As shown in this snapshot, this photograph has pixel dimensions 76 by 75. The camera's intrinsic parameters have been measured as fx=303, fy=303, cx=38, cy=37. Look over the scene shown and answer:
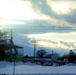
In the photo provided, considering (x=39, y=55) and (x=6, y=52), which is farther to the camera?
(x=39, y=55)

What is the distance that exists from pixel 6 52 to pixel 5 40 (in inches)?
131

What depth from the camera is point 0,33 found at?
80.5m

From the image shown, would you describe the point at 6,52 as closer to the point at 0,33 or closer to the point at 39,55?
the point at 0,33

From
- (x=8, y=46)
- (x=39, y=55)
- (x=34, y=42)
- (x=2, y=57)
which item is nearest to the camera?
(x=8, y=46)

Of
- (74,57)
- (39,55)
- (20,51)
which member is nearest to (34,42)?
(74,57)

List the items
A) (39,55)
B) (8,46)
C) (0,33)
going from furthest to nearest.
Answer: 1. (39,55)
2. (0,33)
3. (8,46)

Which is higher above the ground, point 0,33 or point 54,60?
point 0,33

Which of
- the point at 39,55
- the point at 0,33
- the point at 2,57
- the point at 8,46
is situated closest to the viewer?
the point at 8,46

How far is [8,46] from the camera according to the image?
69.2m

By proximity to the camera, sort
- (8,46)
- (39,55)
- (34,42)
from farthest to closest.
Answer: (39,55), (34,42), (8,46)

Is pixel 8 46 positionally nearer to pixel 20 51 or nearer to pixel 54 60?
pixel 20 51

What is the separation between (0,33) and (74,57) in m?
39.7

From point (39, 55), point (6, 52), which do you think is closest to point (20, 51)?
point (6, 52)

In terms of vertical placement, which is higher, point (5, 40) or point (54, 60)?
point (5, 40)
